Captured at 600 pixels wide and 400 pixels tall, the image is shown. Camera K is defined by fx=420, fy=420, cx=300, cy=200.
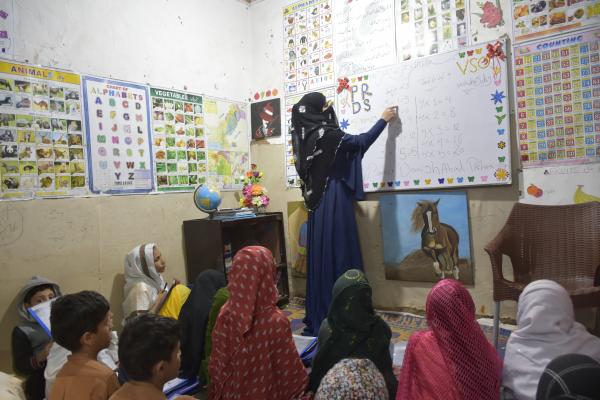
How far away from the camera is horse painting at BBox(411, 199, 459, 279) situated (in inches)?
126

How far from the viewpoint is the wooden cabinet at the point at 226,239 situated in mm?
3508

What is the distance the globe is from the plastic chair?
2.15 meters

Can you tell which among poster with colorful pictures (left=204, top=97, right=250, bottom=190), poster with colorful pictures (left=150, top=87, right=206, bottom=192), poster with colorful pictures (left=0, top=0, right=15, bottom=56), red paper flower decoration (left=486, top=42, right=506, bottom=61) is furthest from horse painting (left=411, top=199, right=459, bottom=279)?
poster with colorful pictures (left=0, top=0, right=15, bottom=56)

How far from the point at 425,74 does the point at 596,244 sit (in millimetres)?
1659

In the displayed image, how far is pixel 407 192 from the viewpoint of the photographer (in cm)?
341

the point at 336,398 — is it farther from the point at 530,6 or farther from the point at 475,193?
the point at 530,6

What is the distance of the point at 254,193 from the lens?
12.9 feet

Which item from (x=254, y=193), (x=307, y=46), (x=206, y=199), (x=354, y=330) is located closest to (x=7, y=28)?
(x=206, y=199)

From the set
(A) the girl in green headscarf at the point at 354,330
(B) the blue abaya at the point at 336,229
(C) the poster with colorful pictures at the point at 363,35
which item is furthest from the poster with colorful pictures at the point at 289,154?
(A) the girl in green headscarf at the point at 354,330

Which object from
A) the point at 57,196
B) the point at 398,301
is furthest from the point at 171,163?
the point at 398,301

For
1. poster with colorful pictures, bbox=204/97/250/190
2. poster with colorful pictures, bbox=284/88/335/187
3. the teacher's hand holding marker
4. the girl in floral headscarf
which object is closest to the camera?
the girl in floral headscarf

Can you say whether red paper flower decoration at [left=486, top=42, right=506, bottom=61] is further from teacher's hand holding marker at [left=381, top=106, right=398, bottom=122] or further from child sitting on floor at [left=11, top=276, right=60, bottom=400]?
child sitting on floor at [left=11, top=276, right=60, bottom=400]

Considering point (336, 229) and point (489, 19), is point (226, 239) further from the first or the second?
point (489, 19)

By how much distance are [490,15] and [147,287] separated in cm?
314
